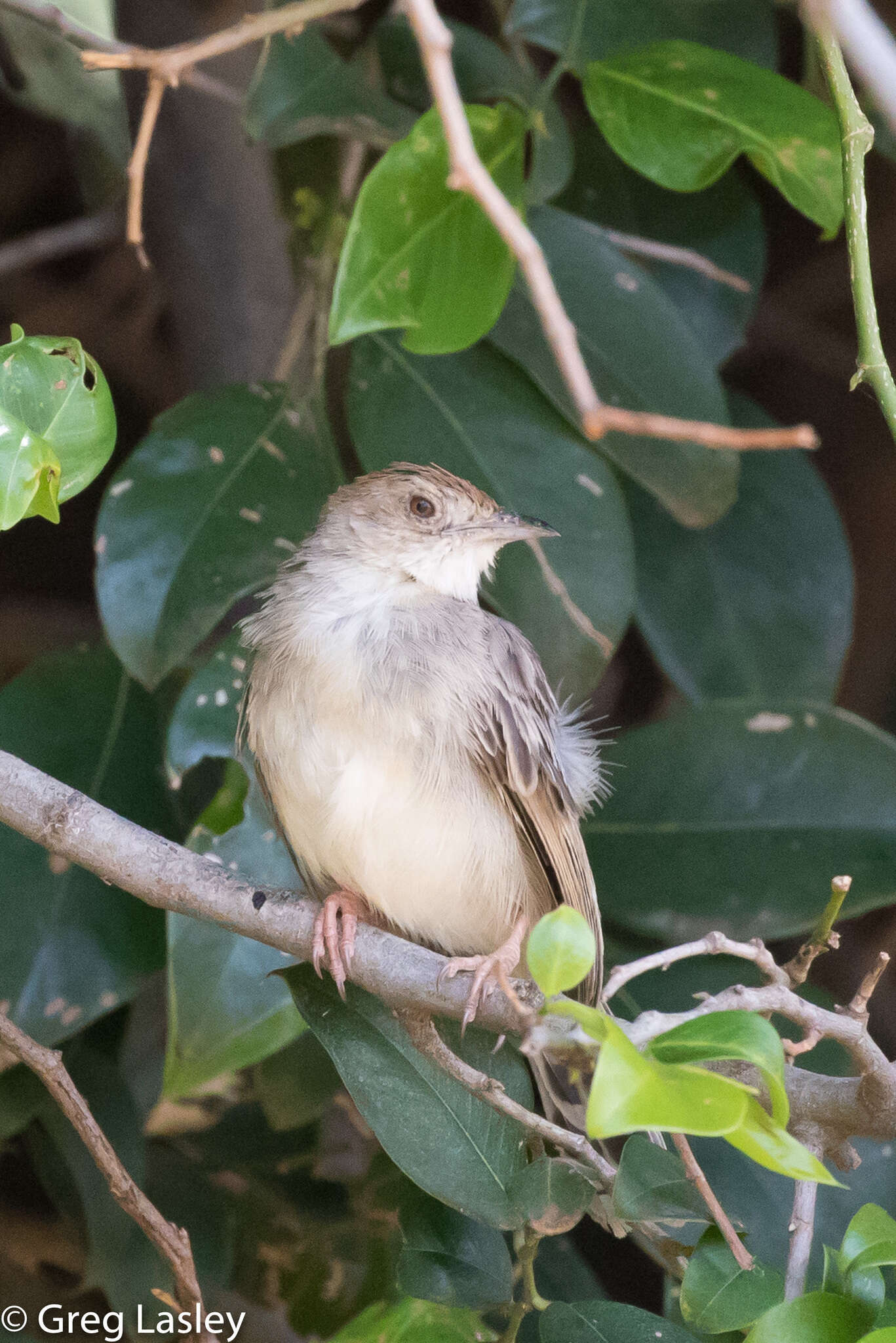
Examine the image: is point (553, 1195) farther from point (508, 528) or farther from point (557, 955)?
point (508, 528)

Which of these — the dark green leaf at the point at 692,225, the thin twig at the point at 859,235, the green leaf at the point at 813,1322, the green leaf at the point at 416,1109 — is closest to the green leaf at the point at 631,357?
the dark green leaf at the point at 692,225

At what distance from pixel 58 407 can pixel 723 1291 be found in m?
1.37

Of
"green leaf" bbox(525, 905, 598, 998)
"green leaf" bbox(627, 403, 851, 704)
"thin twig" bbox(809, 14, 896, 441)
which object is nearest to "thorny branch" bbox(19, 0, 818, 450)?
"green leaf" bbox(525, 905, 598, 998)

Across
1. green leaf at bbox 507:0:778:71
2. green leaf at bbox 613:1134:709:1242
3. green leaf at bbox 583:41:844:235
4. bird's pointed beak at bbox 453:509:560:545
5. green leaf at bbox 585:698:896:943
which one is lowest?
green leaf at bbox 585:698:896:943

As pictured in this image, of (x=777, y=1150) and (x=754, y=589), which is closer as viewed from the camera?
(x=777, y=1150)

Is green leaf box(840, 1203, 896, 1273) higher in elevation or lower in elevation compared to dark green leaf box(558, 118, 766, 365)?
lower

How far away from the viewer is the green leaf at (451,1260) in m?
1.73

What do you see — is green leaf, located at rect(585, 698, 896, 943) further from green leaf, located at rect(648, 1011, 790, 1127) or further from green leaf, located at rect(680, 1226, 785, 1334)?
green leaf, located at rect(648, 1011, 790, 1127)

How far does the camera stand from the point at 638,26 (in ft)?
8.78

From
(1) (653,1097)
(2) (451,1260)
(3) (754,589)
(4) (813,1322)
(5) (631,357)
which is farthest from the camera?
(3) (754,589)

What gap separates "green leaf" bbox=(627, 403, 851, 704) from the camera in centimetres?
298

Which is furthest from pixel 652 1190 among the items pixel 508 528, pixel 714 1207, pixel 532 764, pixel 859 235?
pixel 859 235

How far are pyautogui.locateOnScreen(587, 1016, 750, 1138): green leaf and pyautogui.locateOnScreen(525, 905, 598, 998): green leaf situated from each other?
56mm

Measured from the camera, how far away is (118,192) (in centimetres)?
323
